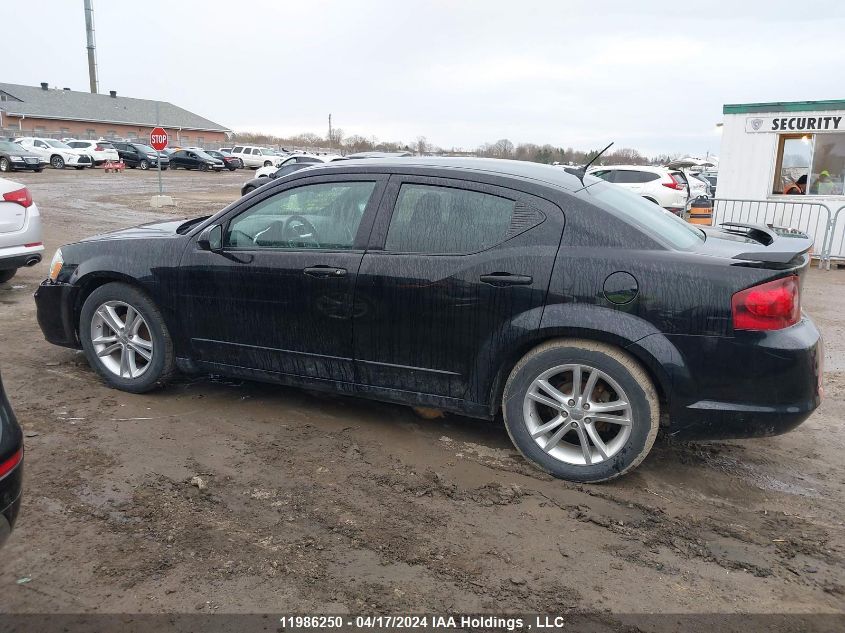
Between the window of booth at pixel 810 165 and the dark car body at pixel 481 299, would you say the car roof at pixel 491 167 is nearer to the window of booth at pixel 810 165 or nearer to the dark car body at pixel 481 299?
the dark car body at pixel 481 299

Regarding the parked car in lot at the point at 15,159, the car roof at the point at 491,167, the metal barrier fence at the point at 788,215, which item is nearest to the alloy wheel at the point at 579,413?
the car roof at the point at 491,167

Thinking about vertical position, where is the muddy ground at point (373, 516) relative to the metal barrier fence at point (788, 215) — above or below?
below

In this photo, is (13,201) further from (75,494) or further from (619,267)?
(619,267)

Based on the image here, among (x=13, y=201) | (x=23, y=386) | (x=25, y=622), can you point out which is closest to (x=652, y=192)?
(x=13, y=201)

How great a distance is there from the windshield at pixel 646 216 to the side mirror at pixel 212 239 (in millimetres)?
2282

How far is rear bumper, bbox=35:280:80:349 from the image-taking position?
15.8 feet

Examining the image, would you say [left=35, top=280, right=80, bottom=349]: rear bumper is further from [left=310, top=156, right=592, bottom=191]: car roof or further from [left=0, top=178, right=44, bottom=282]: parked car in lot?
[left=0, top=178, right=44, bottom=282]: parked car in lot

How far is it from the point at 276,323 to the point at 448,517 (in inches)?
65.0

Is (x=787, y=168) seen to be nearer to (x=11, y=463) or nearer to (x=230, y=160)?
(x=11, y=463)

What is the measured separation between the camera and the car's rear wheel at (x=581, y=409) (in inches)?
137

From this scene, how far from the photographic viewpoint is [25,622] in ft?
8.14

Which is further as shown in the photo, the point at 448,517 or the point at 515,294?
the point at 515,294

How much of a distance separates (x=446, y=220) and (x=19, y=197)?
222 inches

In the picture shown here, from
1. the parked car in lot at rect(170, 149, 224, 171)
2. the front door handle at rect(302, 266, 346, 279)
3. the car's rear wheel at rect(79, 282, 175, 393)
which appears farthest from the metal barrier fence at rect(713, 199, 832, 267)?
the parked car in lot at rect(170, 149, 224, 171)
